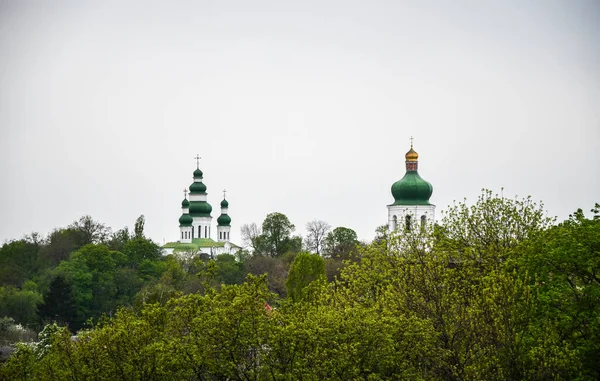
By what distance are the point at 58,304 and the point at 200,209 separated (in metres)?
65.3

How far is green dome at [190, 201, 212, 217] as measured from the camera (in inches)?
5551

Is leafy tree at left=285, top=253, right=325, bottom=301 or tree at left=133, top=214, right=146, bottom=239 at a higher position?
tree at left=133, top=214, right=146, bottom=239

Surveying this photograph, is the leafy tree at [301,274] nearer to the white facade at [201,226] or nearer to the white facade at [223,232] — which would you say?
the white facade at [201,226]

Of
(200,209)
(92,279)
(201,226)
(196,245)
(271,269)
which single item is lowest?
(92,279)

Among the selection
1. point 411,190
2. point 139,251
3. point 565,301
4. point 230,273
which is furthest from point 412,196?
point 565,301

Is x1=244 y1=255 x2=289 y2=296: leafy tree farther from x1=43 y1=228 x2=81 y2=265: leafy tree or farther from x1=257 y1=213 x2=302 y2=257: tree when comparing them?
x1=43 y1=228 x2=81 y2=265: leafy tree

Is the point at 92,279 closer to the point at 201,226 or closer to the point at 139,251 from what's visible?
the point at 139,251

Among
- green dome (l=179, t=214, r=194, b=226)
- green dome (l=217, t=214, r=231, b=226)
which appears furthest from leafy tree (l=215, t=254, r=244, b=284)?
green dome (l=217, t=214, r=231, b=226)

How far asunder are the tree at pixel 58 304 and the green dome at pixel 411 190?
117 feet

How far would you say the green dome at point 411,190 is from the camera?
102125 mm

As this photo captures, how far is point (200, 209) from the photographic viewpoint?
463ft

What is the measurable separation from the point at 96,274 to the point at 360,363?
214 feet

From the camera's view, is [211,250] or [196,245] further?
[196,245]

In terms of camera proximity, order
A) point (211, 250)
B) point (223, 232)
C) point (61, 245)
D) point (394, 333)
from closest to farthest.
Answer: point (394, 333) → point (61, 245) → point (211, 250) → point (223, 232)
